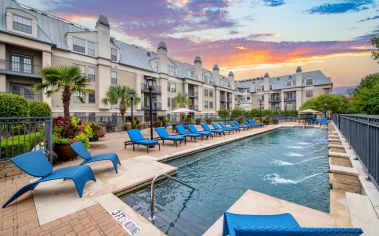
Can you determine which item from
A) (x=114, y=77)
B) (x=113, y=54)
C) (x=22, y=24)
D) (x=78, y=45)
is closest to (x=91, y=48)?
(x=78, y=45)

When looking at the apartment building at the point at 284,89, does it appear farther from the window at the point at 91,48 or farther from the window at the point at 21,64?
the window at the point at 21,64

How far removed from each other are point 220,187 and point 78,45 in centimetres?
2562

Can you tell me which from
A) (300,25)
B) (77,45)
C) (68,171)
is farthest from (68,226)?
(77,45)

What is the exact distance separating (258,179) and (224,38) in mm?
18158

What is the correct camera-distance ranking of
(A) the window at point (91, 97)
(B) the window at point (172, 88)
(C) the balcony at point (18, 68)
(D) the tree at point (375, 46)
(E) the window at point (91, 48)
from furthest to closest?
(B) the window at point (172, 88)
(E) the window at point (91, 48)
(A) the window at point (91, 97)
(D) the tree at point (375, 46)
(C) the balcony at point (18, 68)

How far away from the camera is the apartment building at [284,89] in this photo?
162 ft

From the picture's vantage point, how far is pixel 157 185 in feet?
16.5

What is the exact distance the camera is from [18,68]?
18562mm

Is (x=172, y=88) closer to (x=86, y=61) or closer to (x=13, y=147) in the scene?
(x=86, y=61)

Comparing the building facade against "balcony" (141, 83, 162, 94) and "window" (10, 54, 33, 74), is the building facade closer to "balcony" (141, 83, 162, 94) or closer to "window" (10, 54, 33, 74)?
A: "window" (10, 54, 33, 74)

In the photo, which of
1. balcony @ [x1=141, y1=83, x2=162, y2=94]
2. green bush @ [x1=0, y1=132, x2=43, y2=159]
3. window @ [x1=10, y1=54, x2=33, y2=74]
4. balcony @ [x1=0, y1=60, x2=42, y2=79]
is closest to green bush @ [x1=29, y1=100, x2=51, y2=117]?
Result: green bush @ [x1=0, y1=132, x2=43, y2=159]

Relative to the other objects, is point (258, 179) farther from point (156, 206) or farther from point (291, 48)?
point (291, 48)

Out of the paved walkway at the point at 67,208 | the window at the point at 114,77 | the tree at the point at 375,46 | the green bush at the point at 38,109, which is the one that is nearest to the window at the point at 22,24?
the window at the point at 114,77

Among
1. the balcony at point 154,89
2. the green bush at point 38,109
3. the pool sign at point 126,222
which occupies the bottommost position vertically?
the pool sign at point 126,222
